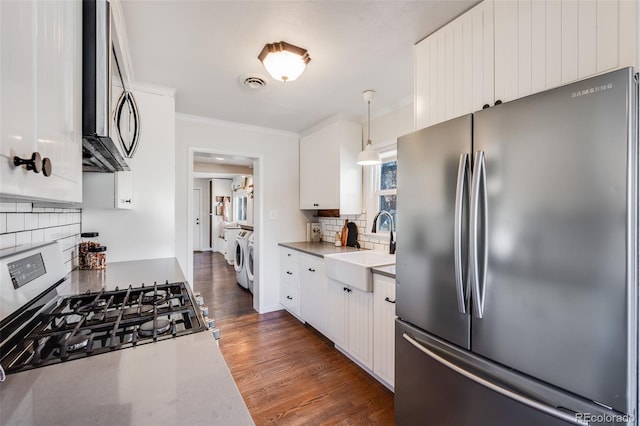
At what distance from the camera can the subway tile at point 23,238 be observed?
43.3 inches

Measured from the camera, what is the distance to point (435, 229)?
52.8 inches

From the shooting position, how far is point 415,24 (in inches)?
60.8

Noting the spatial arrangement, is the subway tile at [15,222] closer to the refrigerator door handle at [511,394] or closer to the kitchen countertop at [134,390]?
the kitchen countertop at [134,390]

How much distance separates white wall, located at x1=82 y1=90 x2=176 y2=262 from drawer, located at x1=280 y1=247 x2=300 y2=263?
4.48ft

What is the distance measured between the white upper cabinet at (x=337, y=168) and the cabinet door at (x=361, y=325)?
1065 millimetres

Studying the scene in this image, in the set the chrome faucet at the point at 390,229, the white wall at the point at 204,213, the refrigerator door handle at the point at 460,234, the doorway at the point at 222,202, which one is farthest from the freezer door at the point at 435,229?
the white wall at the point at 204,213

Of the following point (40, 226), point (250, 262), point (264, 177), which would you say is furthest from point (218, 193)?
point (40, 226)

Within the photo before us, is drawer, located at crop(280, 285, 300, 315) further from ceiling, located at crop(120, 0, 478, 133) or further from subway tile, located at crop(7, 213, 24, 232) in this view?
subway tile, located at crop(7, 213, 24, 232)

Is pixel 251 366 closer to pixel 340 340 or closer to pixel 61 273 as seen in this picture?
pixel 340 340

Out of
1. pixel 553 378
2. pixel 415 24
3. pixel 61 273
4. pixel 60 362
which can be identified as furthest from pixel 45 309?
pixel 415 24

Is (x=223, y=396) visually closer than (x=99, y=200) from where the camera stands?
Yes

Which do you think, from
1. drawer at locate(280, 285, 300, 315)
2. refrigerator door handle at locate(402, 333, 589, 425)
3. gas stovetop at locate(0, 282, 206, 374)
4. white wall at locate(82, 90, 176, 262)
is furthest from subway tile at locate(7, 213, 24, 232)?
drawer at locate(280, 285, 300, 315)

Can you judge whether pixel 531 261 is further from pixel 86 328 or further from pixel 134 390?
pixel 86 328

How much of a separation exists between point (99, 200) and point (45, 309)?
0.89 m
